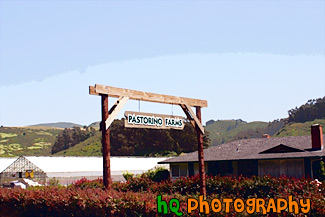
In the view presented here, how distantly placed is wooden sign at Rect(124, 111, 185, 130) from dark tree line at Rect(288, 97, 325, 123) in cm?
13046

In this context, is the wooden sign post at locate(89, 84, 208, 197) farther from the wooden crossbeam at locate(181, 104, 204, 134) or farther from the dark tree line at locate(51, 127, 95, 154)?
the dark tree line at locate(51, 127, 95, 154)

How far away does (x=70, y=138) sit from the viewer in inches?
6289

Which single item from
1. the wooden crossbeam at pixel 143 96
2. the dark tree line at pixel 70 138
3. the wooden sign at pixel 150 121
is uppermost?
the dark tree line at pixel 70 138

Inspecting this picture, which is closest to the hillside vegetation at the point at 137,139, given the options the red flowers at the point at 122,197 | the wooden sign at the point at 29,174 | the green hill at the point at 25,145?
the green hill at the point at 25,145

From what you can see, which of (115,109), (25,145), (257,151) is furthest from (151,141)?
(25,145)

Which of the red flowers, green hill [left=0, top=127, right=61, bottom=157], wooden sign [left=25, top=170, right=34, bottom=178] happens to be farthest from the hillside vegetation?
the red flowers

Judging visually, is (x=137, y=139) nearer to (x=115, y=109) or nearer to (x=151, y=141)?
(x=151, y=141)

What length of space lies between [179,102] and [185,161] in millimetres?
24677

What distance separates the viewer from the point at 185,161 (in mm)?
42812

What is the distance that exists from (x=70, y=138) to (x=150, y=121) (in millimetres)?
146352

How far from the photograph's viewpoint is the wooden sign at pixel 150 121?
54.1ft

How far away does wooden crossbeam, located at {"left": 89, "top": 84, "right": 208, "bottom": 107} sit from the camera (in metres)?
15.9

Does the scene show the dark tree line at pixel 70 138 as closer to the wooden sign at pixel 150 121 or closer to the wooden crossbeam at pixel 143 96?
the wooden crossbeam at pixel 143 96

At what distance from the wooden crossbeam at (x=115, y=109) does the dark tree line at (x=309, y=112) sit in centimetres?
13303
